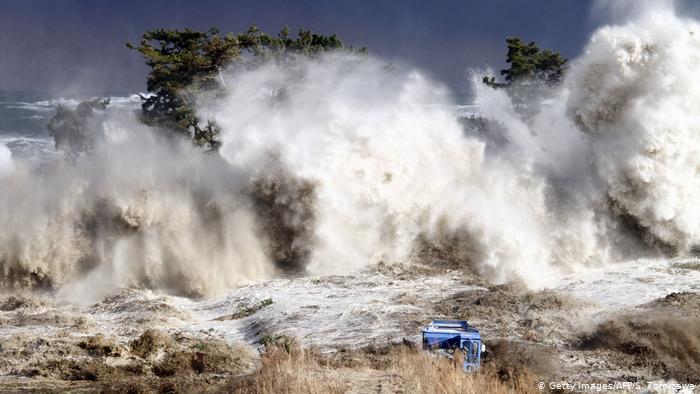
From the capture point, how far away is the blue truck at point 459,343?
44.0 feet

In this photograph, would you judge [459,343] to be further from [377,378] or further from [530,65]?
[530,65]

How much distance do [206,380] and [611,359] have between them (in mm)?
7069

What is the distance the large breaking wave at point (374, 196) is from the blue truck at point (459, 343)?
899 centimetres

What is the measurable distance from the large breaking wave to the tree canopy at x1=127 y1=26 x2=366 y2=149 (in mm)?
9844

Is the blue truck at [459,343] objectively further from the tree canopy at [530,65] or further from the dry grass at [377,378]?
the tree canopy at [530,65]

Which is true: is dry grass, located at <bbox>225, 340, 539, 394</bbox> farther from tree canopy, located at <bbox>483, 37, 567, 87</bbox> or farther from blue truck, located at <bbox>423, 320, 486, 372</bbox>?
tree canopy, located at <bbox>483, 37, 567, 87</bbox>

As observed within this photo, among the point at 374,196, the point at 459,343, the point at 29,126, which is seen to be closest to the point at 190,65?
the point at 374,196

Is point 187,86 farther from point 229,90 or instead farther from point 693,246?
point 693,246

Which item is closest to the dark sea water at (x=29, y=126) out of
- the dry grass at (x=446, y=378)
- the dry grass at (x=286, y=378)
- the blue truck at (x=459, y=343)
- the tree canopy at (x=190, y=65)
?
the tree canopy at (x=190, y=65)

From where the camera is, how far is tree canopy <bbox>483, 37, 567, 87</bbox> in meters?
48.1

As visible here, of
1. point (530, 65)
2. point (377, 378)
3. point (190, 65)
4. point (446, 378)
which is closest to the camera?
point (446, 378)

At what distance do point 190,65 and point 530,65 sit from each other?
21212mm

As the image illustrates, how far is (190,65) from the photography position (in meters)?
37.5

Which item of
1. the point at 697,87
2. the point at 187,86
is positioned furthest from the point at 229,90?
the point at 697,87
